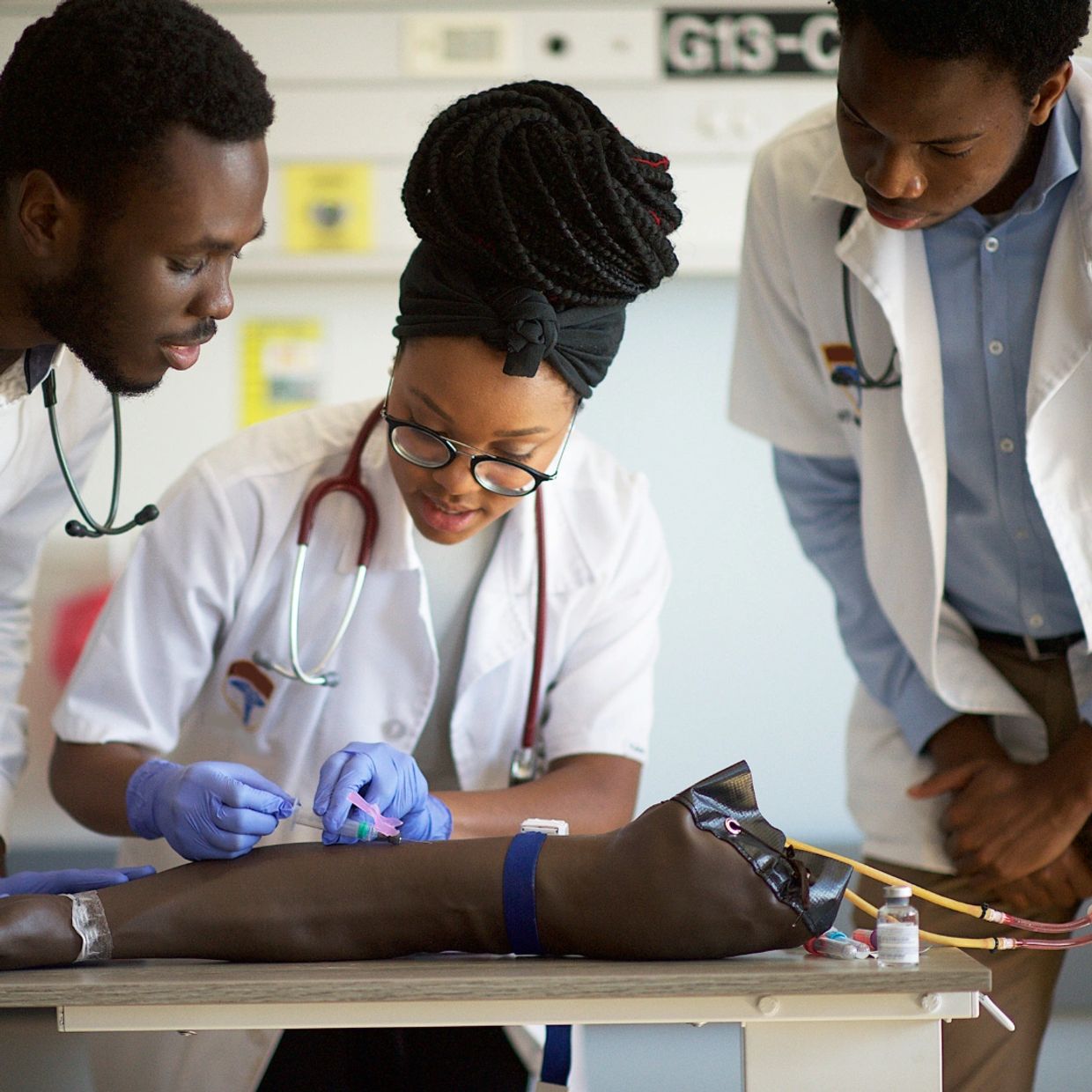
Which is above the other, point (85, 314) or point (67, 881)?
point (85, 314)

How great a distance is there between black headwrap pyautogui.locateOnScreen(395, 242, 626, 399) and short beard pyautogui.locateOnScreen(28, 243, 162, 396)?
297 mm

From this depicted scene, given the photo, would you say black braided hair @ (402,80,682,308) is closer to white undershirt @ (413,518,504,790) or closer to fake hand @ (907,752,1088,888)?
white undershirt @ (413,518,504,790)

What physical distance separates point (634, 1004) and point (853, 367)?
36.9 inches

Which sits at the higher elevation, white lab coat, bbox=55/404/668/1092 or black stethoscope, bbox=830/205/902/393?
black stethoscope, bbox=830/205/902/393

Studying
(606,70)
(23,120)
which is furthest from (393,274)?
(23,120)

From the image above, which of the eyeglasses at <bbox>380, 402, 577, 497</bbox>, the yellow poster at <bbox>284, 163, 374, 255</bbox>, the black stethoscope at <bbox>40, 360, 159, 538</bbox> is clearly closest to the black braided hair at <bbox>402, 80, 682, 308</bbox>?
the eyeglasses at <bbox>380, 402, 577, 497</bbox>

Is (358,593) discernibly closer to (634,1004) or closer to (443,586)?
(443,586)

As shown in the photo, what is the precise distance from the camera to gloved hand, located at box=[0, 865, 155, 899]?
120 cm

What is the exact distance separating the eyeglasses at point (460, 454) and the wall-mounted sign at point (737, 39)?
162cm

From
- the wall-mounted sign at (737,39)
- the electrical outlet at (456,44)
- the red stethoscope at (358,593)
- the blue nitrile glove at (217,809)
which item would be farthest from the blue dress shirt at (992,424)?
the electrical outlet at (456,44)

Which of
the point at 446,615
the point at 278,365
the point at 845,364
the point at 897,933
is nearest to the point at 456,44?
the point at 278,365

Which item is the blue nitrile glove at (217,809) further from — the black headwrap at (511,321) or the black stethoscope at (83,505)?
the black headwrap at (511,321)

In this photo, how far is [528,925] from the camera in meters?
1.11

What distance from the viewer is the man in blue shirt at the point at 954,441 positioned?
1.40m
